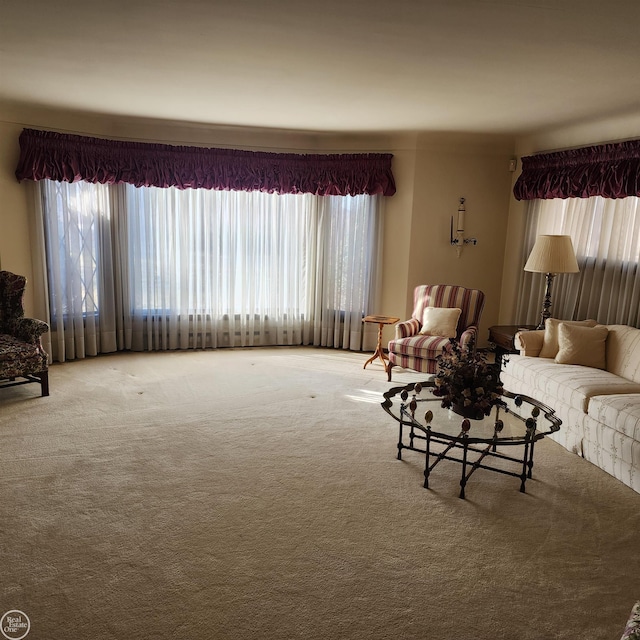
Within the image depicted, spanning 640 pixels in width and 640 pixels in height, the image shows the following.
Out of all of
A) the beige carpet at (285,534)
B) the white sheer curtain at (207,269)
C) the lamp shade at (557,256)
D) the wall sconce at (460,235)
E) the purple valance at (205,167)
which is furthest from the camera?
the wall sconce at (460,235)

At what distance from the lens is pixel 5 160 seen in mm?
5262

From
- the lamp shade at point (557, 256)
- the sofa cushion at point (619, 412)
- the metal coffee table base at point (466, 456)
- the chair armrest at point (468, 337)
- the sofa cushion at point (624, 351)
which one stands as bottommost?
the metal coffee table base at point (466, 456)

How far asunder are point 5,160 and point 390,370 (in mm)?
4220

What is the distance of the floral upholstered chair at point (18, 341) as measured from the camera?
4469 millimetres

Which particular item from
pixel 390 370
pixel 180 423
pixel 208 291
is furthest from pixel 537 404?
pixel 208 291

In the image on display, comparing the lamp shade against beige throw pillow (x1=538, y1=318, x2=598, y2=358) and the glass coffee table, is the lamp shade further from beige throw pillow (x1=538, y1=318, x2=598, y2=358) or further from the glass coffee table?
the glass coffee table

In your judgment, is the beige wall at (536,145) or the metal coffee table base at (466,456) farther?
the beige wall at (536,145)

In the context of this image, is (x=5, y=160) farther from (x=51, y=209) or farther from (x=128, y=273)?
(x=128, y=273)

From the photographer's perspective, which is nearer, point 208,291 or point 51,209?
point 51,209

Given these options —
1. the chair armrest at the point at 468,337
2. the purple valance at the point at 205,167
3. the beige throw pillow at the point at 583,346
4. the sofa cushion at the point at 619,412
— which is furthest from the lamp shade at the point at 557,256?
the purple valance at the point at 205,167

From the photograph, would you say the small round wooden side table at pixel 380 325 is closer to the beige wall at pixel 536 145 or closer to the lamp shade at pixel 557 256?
the beige wall at pixel 536 145

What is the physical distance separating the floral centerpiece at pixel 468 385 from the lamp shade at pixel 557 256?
1965 millimetres

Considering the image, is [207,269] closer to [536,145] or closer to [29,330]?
[29,330]

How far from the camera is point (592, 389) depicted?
3846 mm
